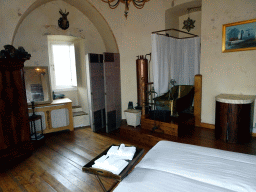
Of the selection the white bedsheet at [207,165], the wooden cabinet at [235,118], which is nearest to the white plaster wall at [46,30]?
the wooden cabinet at [235,118]

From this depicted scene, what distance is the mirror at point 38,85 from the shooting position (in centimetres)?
415

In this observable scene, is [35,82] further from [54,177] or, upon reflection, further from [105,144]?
[54,177]

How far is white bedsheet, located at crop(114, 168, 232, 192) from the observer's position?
4.34ft

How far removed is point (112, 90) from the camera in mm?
4508

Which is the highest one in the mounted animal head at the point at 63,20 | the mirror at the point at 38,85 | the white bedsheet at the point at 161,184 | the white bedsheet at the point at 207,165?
the mounted animal head at the point at 63,20

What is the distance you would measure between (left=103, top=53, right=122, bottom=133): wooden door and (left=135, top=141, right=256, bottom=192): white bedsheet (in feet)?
8.32

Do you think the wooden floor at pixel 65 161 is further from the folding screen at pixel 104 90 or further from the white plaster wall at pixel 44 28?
the white plaster wall at pixel 44 28

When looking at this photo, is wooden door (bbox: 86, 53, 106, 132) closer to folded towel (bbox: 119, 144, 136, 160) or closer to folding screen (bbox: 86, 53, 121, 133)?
folding screen (bbox: 86, 53, 121, 133)

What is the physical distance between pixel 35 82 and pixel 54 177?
2459 millimetres

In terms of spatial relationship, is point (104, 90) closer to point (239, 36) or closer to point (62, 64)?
point (62, 64)

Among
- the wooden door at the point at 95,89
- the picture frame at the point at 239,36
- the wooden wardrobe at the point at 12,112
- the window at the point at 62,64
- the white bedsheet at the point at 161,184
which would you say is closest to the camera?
the white bedsheet at the point at 161,184

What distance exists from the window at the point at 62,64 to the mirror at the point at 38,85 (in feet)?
2.34

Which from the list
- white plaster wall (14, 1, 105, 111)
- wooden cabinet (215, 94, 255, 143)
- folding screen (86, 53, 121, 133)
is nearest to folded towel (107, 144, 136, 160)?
wooden cabinet (215, 94, 255, 143)

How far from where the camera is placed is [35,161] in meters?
3.09
